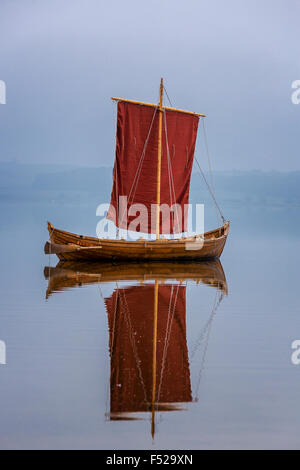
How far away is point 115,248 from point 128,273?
2894 millimetres

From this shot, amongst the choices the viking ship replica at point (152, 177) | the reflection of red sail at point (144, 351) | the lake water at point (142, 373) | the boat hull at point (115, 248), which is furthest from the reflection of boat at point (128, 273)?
the reflection of red sail at point (144, 351)

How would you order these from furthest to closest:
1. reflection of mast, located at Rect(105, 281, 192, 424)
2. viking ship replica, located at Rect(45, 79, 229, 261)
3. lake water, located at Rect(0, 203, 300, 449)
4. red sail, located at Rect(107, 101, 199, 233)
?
red sail, located at Rect(107, 101, 199, 233), viking ship replica, located at Rect(45, 79, 229, 261), reflection of mast, located at Rect(105, 281, 192, 424), lake water, located at Rect(0, 203, 300, 449)

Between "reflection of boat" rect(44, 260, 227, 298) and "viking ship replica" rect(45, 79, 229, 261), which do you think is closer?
"reflection of boat" rect(44, 260, 227, 298)

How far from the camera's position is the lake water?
27.7 ft

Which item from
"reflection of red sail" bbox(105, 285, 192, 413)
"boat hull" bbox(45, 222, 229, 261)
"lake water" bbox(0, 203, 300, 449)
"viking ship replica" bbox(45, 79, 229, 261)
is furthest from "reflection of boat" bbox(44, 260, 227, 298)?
"reflection of red sail" bbox(105, 285, 192, 413)

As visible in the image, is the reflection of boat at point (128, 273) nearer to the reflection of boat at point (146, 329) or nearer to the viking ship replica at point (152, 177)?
the reflection of boat at point (146, 329)

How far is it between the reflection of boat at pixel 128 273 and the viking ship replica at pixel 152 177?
22.4 inches

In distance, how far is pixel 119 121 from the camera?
28.8m

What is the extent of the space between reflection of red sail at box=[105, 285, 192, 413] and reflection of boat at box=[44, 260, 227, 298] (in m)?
3.43

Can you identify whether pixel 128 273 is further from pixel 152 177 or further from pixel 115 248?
pixel 152 177

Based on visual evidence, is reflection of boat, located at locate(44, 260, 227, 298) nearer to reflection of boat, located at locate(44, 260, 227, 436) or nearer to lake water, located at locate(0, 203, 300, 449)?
reflection of boat, located at locate(44, 260, 227, 436)

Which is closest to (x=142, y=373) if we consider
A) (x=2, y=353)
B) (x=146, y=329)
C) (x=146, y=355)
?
(x=146, y=355)

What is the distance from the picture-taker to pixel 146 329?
14008 millimetres

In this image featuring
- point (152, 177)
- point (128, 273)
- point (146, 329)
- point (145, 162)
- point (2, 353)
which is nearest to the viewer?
point (2, 353)
